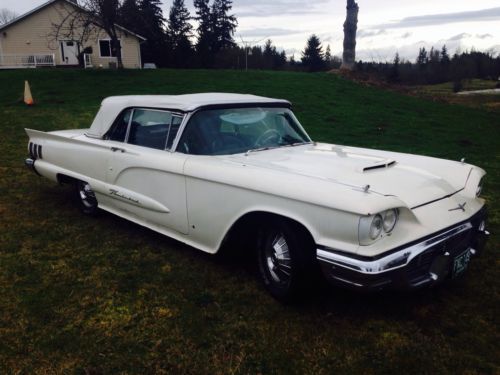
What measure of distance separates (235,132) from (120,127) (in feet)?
4.53

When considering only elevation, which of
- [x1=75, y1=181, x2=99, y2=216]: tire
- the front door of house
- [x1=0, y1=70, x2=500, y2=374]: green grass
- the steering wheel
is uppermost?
the front door of house

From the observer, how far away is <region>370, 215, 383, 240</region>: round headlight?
102 inches

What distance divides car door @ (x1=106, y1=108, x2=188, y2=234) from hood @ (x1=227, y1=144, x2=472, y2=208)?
23.5 inches

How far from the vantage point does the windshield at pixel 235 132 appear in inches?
146

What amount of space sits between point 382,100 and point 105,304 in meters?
14.2

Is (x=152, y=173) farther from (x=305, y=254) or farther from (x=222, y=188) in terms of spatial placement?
(x=305, y=254)

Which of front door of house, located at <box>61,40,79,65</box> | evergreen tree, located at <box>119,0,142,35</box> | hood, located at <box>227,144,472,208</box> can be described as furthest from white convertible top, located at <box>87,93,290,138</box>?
front door of house, located at <box>61,40,79,65</box>

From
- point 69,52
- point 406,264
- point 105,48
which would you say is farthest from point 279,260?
point 105,48

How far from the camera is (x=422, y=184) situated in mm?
3137

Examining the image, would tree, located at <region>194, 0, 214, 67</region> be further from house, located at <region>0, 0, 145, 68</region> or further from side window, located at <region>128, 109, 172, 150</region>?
side window, located at <region>128, 109, 172, 150</region>

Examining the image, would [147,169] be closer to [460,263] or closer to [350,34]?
[460,263]

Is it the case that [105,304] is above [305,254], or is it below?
below

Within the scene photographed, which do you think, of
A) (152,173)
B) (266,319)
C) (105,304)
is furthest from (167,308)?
(152,173)

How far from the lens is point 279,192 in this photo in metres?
2.92
